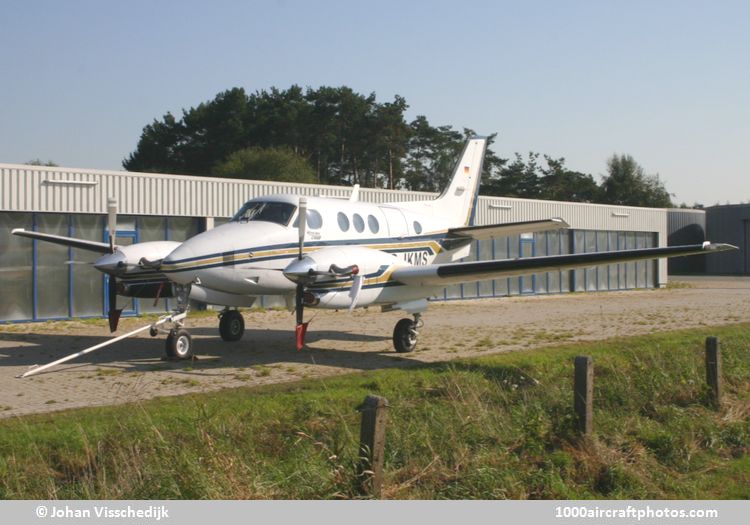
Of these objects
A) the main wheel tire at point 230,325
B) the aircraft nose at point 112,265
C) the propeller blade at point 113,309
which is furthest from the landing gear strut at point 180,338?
the main wheel tire at point 230,325

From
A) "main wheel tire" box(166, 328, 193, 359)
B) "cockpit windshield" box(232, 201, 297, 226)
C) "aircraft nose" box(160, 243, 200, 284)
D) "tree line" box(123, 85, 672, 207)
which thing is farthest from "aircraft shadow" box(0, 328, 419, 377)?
"tree line" box(123, 85, 672, 207)

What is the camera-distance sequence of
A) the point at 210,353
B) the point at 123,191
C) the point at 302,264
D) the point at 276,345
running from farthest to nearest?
the point at 123,191 < the point at 276,345 < the point at 210,353 < the point at 302,264

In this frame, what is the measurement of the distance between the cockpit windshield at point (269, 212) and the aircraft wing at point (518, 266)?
2495 mm

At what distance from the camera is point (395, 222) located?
1767 cm

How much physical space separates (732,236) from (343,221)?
64562mm

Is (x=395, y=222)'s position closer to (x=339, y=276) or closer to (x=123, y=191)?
(x=339, y=276)

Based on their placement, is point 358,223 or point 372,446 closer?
point 372,446

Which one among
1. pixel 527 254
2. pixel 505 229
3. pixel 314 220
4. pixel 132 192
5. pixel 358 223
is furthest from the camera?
pixel 527 254

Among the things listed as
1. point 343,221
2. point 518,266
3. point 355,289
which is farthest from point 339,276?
point 518,266

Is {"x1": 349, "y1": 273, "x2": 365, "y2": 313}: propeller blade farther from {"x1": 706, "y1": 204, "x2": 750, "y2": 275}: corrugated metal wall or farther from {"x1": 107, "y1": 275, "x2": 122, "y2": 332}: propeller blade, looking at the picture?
Result: {"x1": 706, "y1": 204, "x2": 750, "y2": 275}: corrugated metal wall

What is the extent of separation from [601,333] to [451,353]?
553 cm

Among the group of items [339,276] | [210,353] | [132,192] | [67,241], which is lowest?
[210,353]

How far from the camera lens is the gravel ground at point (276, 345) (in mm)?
11695

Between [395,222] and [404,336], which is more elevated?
[395,222]
